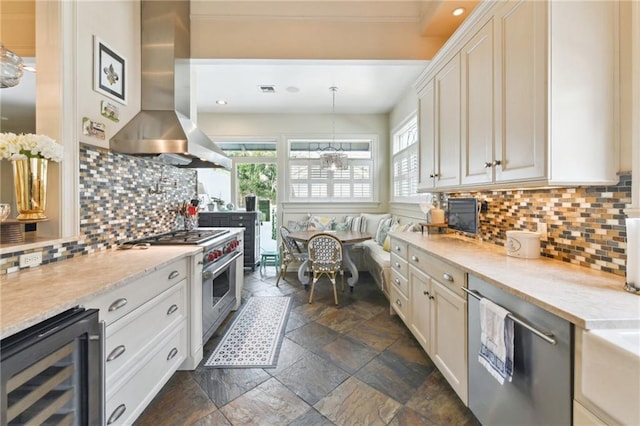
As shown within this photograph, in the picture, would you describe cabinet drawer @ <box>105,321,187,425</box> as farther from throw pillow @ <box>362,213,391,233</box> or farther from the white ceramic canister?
throw pillow @ <box>362,213,391,233</box>

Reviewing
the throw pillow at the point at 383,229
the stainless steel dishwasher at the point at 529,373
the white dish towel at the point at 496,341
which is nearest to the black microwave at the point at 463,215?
the stainless steel dishwasher at the point at 529,373

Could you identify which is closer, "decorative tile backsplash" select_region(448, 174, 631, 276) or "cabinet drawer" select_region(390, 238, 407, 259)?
"decorative tile backsplash" select_region(448, 174, 631, 276)

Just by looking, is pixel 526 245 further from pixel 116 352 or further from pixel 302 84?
pixel 302 84

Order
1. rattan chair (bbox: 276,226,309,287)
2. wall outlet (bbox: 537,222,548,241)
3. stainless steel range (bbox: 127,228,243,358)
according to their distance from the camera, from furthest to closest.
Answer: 1. rattan chair (bbox: 276,226,309,287)
2. stainless steel range (bbox: 127,228,243,358)
3. wall outlet (bbox: 537,222,548,241)

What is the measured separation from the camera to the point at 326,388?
1907 millimetres

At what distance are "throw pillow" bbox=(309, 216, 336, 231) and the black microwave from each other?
2.65m

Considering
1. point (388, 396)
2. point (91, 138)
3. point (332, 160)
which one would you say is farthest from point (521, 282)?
point (332, 160)

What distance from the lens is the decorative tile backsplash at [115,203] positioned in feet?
5.92

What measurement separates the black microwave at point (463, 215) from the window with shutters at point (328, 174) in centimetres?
282

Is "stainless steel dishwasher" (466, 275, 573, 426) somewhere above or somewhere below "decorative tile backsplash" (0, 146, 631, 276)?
below

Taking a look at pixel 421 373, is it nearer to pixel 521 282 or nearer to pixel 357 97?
pixel 521 282

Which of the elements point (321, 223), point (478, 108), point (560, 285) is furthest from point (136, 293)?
point (321, 223)

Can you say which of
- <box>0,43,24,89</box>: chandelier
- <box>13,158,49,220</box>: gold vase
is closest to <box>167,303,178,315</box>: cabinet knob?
<box>13,158,49,220</box>: gold vase

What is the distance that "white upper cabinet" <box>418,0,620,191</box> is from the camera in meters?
1.29
